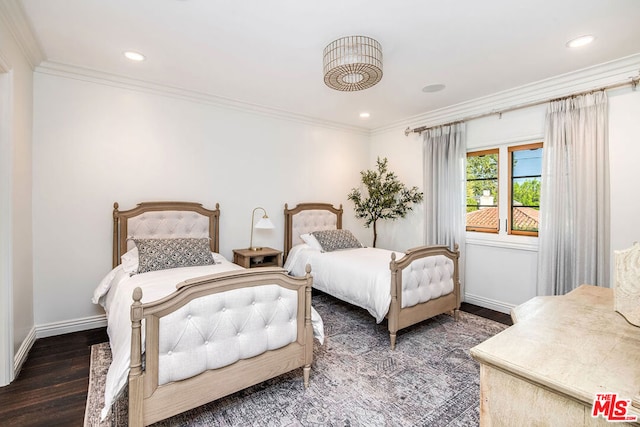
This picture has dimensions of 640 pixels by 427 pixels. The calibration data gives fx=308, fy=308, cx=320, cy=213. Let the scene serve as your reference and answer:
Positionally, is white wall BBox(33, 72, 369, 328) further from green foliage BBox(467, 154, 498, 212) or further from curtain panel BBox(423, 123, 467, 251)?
green foliage BBox(467, 154, 498, 212)

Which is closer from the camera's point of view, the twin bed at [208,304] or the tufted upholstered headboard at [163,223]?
the twin bed at [208,304]

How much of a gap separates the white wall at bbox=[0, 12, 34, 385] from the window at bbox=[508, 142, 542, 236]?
4.99 m

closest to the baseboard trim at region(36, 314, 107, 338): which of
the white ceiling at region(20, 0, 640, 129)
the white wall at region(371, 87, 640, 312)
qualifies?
the white ceiling at region(20, 0, 640, 129)

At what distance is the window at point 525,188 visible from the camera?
369 cm

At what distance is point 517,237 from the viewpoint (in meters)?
3.81

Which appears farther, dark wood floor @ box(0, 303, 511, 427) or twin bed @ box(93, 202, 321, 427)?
dark wood floor @ box(0, 303, 511, 427)

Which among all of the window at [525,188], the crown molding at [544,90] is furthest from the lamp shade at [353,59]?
the window at [525,188]

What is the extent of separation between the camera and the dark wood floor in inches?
77.3

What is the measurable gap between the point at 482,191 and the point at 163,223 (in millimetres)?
4107

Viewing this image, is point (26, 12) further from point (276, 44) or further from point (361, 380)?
point (361, 380)

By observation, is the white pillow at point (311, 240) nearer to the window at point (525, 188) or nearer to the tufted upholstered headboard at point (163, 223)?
the tufted upholstered headboard at point (163, 223)

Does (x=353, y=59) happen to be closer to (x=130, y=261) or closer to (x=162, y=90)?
(x=162, y=90)

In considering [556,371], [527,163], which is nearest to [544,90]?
[527,163]

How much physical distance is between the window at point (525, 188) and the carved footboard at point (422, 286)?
3.36 ft
